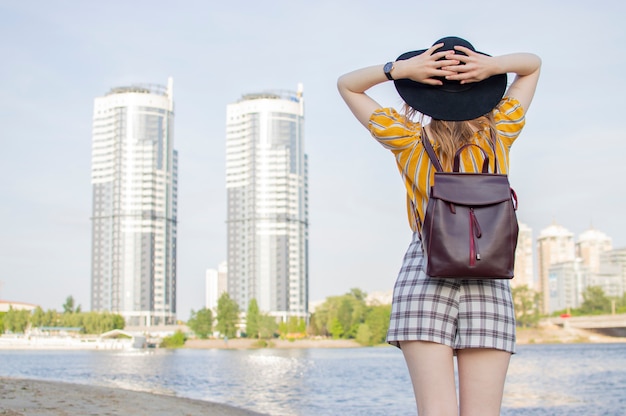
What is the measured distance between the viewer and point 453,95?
2252mm

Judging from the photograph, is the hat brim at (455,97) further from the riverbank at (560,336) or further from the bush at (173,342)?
the riverbank at (560,336)

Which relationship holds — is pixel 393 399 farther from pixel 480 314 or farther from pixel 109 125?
pixel 109 125

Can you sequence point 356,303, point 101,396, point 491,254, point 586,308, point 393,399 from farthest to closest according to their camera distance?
point 586,308
point 356,303
point 393,399
point 101,396
point 491,254

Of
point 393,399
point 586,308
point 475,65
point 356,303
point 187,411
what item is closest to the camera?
point 475,65

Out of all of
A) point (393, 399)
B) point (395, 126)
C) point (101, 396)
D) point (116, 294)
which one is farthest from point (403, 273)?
point (116, 294)

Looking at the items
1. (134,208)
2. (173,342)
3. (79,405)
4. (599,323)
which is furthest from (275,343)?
(79,405)

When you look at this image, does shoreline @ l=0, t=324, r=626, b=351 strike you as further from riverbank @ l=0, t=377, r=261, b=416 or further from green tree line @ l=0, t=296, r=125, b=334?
riverbank @ l=0, t=377, r=261, b=416

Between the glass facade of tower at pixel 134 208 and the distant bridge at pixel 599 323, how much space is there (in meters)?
54.2

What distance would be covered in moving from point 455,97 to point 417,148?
0.61 ft

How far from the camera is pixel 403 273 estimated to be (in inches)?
89.2

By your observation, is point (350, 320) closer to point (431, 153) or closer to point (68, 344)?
point (68, 344)

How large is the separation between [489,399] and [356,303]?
8773 centimetres

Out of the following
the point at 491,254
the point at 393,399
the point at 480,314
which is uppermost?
the point at 491,254

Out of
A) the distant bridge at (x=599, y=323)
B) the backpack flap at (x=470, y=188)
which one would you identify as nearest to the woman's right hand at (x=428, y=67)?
the backpack flap at (x=470, y=188)
